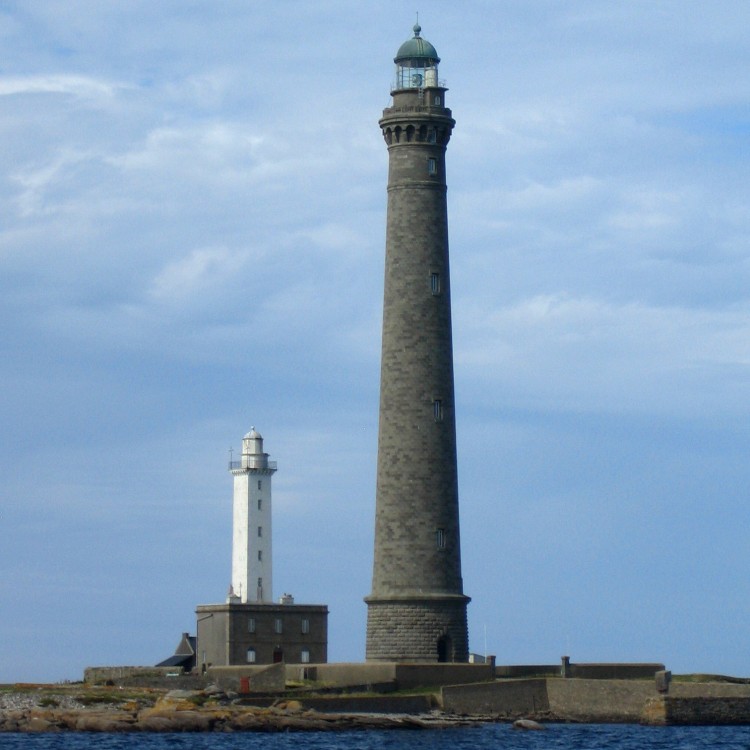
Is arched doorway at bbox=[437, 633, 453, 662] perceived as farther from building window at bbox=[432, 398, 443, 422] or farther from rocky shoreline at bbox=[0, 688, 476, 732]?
building window at bbox=[432, 398, 443, 422]

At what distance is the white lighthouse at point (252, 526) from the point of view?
76.0 metres

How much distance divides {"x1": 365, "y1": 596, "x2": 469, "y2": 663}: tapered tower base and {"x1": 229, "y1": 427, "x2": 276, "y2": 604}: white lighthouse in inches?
598

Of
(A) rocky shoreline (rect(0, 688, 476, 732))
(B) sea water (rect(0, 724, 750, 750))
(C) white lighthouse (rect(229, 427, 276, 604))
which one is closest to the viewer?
(B) sea water (rect(0, 724, 750, 750))

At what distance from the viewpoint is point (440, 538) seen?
6009 centimetres

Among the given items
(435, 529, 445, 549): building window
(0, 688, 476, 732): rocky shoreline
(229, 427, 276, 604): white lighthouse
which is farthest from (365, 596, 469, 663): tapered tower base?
(229, 427, 276, 604): white lighthouse

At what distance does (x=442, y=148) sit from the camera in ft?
203

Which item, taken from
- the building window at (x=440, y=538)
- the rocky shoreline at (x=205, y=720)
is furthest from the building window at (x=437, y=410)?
the rocky shoreline at (x=205, y=720)

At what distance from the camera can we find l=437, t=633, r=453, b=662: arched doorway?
198 ft

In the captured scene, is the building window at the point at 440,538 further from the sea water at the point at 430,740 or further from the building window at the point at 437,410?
the sea water at the point at 430,740

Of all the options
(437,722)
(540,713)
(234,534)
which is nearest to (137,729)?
(437,722)

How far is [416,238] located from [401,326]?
2895mm

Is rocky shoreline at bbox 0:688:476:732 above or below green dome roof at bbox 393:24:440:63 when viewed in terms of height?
below

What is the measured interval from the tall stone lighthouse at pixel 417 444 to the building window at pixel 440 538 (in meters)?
0.03

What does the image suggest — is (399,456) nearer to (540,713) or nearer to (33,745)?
→ (540,713)
